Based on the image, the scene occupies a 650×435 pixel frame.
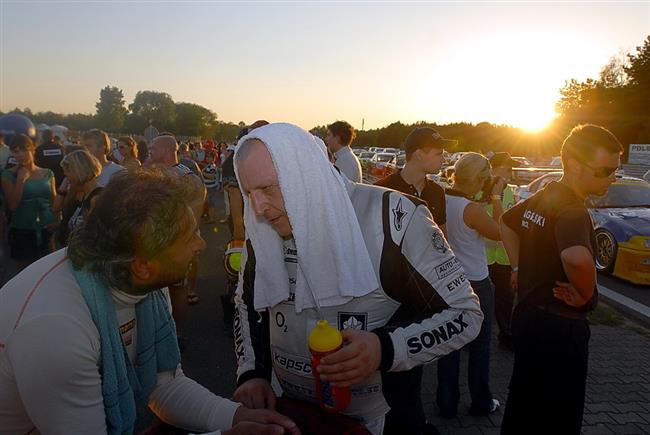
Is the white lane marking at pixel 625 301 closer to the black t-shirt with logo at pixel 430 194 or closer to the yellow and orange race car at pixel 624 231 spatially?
the yellow and orange race car at pixel 624 231

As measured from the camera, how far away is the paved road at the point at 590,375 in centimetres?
389

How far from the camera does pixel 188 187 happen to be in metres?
1.84

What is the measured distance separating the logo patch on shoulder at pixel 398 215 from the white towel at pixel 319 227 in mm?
143

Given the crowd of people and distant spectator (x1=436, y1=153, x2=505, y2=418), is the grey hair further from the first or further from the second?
distant spectator (x1=436, y1=153, x2=505, y2=418)

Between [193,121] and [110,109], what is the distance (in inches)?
1257

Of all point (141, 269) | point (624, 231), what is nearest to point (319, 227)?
point (141, 269)

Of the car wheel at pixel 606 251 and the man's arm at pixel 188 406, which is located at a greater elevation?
the man's arm at pixel 188 406

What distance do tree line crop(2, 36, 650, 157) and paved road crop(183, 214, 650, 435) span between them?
49.8 ft

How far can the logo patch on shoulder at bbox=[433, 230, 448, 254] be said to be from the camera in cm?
177

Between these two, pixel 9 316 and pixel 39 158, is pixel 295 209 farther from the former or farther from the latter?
pixel 39 158

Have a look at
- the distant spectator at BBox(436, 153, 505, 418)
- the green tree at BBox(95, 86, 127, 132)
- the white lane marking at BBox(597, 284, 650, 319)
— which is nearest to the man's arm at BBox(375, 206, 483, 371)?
the distant spectator at BBox(436, 153, 505, 418)

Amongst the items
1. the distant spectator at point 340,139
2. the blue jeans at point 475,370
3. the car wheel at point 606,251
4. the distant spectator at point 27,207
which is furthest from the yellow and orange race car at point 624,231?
the distant spectator at point 27,207

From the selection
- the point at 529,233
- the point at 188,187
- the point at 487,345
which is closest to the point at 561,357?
the point at 529,233

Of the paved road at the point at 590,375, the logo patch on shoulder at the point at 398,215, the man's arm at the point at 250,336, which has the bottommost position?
the paved road at the point at 590,375
